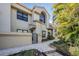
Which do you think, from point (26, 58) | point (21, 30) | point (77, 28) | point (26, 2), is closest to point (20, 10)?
point (26, 2)

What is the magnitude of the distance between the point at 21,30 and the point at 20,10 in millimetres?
418

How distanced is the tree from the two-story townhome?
0.23 metres

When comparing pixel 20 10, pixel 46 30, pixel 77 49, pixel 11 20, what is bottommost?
pixel 77 49

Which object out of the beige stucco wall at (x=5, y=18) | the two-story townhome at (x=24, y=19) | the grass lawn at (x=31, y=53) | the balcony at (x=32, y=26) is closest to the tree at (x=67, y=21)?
the two-story townhome at (x=24, y=19)

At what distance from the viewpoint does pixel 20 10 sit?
8.95 ft

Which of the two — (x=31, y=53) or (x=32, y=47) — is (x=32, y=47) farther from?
(x=31, y=53)

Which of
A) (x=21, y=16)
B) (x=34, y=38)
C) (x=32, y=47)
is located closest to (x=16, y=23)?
(x=21, y=16)

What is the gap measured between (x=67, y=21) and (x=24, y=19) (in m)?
0.88

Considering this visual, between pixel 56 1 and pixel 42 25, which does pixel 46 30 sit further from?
pixel 56 1

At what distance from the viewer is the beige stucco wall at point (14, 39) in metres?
2.55

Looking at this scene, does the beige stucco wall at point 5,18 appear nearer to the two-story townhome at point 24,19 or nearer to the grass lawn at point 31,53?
the two-story townhome at point 24,19

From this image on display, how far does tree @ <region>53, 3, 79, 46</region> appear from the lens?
254 cm

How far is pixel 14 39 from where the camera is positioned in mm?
2609

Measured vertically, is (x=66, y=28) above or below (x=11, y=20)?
below
